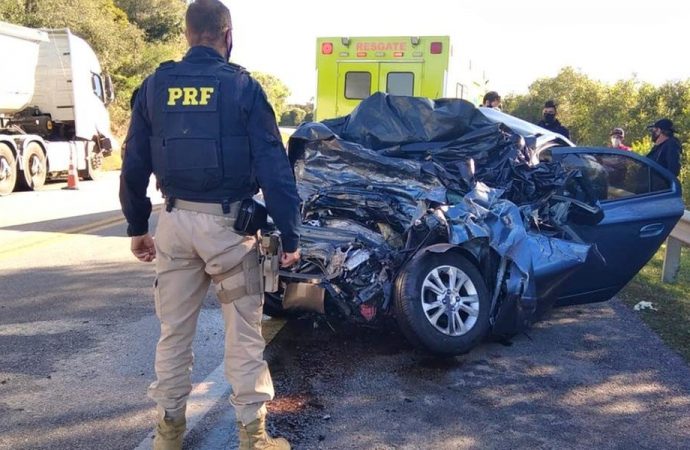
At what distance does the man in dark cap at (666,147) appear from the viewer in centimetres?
752

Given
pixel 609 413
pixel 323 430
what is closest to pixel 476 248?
pixel 609 413

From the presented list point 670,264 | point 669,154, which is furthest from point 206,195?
point 669,154

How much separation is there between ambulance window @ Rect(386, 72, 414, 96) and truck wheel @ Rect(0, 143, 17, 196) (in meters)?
8.04

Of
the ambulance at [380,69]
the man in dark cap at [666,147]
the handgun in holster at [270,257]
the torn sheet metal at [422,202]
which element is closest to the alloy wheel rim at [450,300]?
the torn sheet metal at [422,202]

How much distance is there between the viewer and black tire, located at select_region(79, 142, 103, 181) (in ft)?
55.6

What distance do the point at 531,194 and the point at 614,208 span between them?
0.74 m

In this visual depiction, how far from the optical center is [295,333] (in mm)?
4895

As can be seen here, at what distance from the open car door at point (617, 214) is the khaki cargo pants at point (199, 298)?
2941 mm

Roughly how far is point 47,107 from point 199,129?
15.4 meters

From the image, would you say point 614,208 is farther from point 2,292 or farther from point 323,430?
point 2,292

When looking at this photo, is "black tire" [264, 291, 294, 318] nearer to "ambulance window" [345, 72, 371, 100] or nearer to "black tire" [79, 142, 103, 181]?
"ambulance window" [345, 72, 371, 100]

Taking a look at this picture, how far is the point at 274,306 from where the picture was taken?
16.3 ft

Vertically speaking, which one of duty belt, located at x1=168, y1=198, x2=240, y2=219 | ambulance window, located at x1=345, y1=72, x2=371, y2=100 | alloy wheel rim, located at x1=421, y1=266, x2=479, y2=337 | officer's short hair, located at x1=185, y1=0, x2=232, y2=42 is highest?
ambulance window, located at x1=345, y1=72, x2=371, y2=100

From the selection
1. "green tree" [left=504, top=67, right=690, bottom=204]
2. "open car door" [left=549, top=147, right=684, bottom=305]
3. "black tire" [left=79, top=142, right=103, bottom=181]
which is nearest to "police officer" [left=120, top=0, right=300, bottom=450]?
"open car door" [left=549, top=147, right=684, bottom=305]
